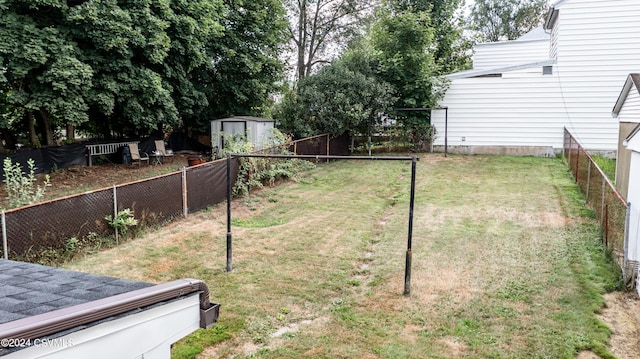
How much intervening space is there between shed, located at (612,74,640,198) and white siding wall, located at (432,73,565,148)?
8127mm

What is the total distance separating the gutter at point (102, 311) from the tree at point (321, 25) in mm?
31606

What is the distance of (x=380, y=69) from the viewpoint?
21.9 metres

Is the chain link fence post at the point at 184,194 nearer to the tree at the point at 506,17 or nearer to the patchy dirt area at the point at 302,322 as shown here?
the patchy dirt area at the point at 302,322

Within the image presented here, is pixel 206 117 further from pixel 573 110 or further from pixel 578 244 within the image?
pixel 578 244

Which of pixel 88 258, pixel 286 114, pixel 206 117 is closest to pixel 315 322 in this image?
pixel 88 258

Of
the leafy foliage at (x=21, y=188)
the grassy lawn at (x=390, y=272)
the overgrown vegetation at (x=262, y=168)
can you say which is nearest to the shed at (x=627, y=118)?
the grassy lawn at (x=390, y=272)

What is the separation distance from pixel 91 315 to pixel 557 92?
2150cm

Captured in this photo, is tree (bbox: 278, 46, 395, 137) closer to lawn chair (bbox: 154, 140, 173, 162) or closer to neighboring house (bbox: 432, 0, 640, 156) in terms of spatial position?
neighboring house (bbox: 432, 0, 640, 156)

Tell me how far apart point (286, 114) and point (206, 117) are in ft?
16.6

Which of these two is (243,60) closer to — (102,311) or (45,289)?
(45,289)

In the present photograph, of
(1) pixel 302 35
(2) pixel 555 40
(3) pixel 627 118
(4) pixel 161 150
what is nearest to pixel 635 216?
(3) pixel 627 118

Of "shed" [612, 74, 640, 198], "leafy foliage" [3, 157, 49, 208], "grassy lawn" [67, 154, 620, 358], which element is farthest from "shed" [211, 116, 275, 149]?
"shed" [612, 74, 640, 198]

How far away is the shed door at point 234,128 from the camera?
2033 centimetres

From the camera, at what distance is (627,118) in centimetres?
1117
